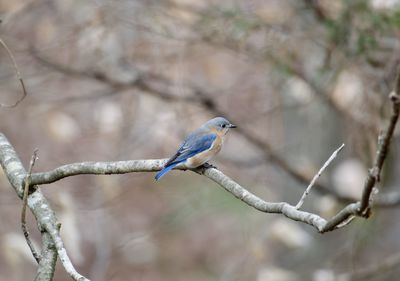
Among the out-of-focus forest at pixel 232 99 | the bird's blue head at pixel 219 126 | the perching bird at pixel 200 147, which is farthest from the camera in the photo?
the out-of-focus forest at pixel 232 99

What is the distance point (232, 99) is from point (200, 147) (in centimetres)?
578

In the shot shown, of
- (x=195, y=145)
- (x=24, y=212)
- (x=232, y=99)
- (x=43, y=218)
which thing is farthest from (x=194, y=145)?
(x=232, y=99)

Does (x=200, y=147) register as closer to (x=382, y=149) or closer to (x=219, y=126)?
(x=219, y=126)

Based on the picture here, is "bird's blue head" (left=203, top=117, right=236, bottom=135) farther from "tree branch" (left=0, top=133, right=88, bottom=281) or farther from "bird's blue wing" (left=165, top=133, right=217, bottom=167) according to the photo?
"tree branch" (left=0, top=133, right=88, bottom=281)

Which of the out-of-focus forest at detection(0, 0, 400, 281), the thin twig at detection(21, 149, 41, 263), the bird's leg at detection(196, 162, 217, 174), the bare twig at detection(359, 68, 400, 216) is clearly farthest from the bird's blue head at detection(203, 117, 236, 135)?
the bare twig at detection(359, 68, 400, 216)

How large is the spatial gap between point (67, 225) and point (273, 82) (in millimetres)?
2870

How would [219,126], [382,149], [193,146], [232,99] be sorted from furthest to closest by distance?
[232,99], [219,126], [193,146], [382,149]

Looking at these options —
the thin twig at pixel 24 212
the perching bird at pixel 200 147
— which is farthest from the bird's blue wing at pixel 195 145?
the thin twig at pixel 24 212

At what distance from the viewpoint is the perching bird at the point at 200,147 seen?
150 inches

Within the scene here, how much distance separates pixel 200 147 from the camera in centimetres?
408

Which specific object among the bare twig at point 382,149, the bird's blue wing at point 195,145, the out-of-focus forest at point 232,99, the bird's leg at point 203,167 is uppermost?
the bare twig at point 382,149

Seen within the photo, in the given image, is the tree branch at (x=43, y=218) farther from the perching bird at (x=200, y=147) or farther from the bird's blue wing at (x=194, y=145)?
the bird's blue wing at (x=194, y=145)

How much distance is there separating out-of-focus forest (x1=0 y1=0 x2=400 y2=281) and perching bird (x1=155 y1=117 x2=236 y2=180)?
3.31ft

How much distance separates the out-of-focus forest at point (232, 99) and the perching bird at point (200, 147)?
1.01m
